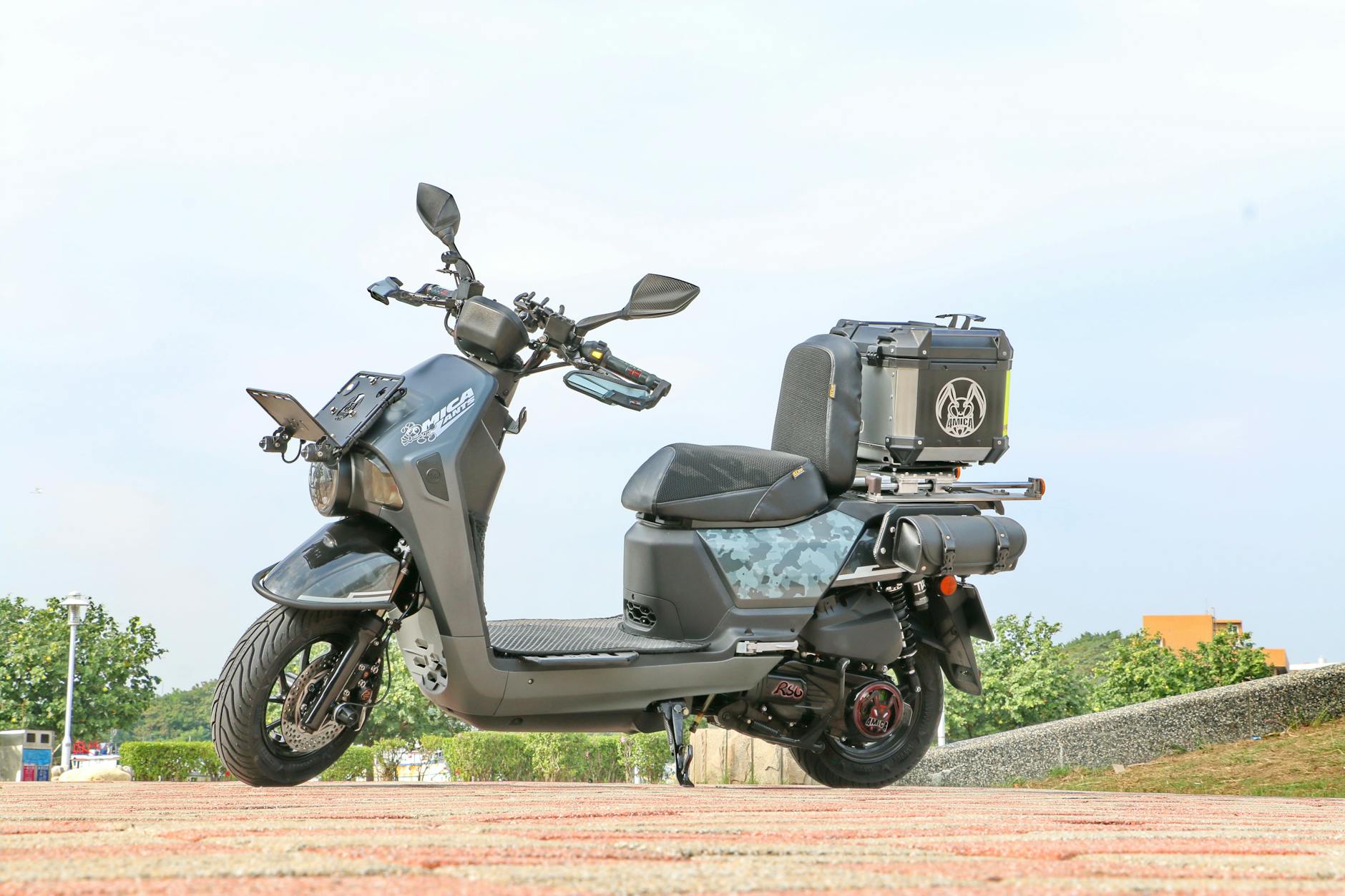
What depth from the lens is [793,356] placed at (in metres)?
6.10

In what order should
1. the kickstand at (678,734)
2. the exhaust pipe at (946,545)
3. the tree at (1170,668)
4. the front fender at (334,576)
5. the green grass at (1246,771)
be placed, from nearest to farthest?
1. the front fender at (334,576)
2. the kickstand at (678,734)
3. the exhaust pipe at (946,545)
4. the green grass at (1246,771)
5. the tree at (1170,668)

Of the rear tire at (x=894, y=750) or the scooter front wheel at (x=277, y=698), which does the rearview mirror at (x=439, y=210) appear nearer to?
the scooter front wheel at (x=277, y=698)

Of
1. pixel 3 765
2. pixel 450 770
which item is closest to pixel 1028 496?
pixel 450 770

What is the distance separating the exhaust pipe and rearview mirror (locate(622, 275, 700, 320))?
1368 mm

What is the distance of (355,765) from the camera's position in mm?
21484

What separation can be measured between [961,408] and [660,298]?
64.0 inches

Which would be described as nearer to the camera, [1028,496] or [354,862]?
[354,862]

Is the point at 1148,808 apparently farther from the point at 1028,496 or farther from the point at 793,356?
the point at 793,356

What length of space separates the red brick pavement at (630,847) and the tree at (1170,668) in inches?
469

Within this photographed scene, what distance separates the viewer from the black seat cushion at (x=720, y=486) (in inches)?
217

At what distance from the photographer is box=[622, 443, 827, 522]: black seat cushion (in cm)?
552

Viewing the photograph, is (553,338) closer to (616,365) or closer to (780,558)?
(616,365)

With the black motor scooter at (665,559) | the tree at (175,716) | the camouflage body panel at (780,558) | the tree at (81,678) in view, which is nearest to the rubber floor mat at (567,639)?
the black motor scooter at (665,559)

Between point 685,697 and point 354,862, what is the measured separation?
3.53 meters
